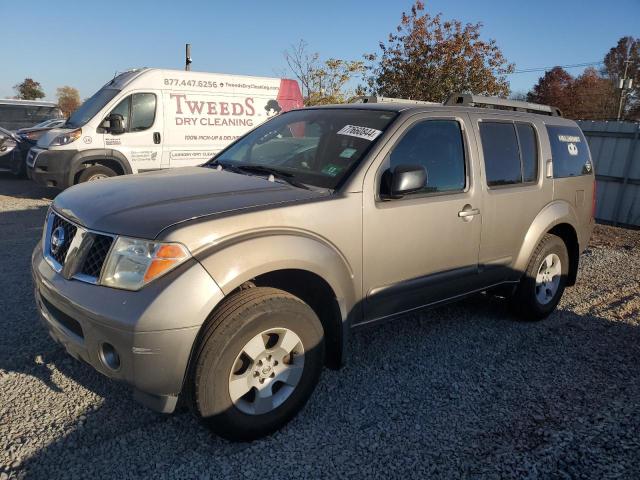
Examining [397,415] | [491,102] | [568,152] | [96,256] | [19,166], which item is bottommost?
[397,415]

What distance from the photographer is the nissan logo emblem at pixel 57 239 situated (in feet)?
9.30

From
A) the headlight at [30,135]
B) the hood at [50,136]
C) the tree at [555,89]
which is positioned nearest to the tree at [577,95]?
the tree at [555,89]

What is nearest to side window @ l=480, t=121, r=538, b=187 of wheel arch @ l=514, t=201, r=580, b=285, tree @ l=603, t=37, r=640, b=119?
wheel arch @ l=514, t=201, r=580, b=285

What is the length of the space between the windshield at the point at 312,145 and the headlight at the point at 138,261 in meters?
1.13

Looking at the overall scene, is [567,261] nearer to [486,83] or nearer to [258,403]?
[258,403]

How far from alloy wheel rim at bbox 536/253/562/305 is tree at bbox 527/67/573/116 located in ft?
128

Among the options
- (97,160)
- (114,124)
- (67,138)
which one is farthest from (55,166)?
(114,124)

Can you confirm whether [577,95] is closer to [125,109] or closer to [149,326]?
[125,109]

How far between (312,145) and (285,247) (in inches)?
46.4

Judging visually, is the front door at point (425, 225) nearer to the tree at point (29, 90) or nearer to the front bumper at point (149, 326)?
the front bumper at point (149, 326)

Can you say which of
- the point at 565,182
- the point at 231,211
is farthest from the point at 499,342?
the point at 231,211

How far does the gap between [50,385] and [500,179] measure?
3.54m

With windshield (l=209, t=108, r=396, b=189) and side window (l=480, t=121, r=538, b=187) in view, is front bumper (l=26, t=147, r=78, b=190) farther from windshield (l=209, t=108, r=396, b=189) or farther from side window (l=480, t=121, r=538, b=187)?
side window (l=480, t=121, r=538, b=187)

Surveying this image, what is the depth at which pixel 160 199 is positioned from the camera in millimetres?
2814
